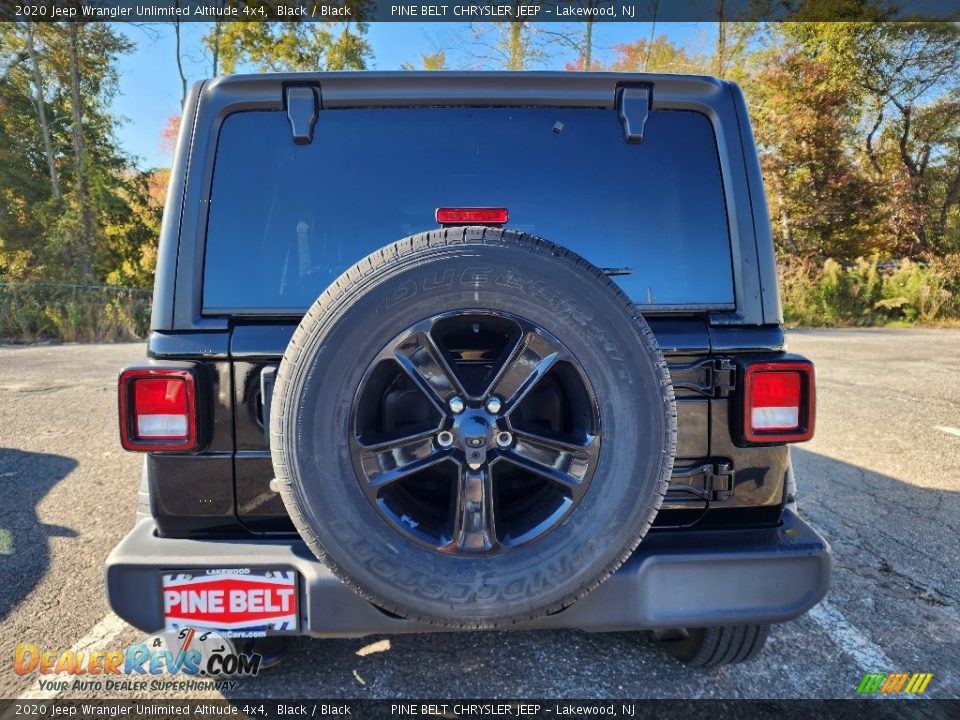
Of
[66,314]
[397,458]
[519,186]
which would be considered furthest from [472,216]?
[66,314]

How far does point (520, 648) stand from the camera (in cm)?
222

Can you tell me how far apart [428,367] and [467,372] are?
19 centimetres

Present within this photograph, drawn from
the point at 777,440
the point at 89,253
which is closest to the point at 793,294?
the point at 777,440

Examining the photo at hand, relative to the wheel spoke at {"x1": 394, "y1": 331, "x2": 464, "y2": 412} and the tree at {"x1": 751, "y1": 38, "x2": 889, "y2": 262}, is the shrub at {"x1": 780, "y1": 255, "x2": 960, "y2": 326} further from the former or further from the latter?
the wheel spoke at {"x1": 394, "y1": 331, "x2": 464, "y2": 412}

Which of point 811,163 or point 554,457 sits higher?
point 811,163

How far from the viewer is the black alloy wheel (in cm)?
144

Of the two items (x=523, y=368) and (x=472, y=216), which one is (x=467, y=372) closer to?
(x=523, y=368)

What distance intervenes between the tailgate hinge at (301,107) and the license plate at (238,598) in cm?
133

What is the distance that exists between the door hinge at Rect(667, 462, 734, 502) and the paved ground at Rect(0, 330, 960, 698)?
0.79m

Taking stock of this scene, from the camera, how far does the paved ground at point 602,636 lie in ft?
6.63

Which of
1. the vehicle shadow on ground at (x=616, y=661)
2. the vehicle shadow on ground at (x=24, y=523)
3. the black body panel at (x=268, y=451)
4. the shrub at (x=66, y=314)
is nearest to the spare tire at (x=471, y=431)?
the black body panel at (x=268, y=451)

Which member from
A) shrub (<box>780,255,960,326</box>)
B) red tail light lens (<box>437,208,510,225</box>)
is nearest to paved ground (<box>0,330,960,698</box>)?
red tail light lens (<box>437,208,510,225</box>)

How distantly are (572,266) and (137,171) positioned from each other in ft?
82.7

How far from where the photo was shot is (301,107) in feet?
5.72
